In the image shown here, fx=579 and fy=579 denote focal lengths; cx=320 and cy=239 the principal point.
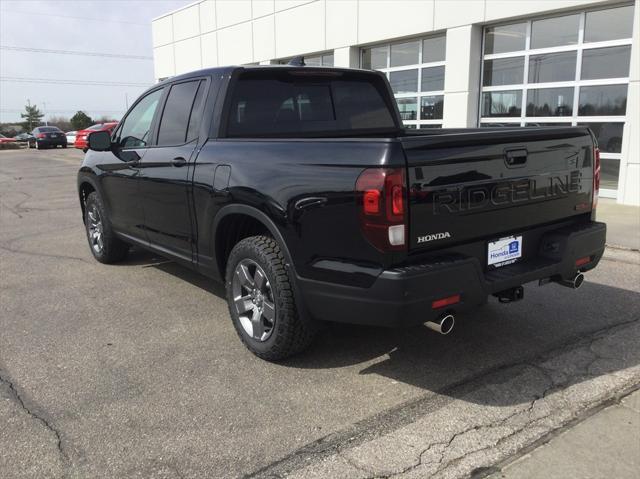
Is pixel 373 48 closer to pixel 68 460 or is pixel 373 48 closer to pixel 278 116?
pixel 278 116

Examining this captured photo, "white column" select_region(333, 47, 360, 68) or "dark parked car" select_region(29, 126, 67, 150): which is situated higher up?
"white column" select_region(333, 47, 360, 68)

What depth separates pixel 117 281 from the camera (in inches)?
228

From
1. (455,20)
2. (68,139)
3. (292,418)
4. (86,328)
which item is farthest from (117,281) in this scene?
(68,139)

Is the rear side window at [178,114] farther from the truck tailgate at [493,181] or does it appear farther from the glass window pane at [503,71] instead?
the glass window pane at [503,71]

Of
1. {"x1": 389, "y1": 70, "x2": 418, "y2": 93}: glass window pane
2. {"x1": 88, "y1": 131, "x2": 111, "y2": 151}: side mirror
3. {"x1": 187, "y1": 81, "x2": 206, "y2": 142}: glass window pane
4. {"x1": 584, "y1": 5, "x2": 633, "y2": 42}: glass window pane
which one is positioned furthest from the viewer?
{"x1": 389, "y1": 70, "x2": 418, "y2": 93}: glass window pane

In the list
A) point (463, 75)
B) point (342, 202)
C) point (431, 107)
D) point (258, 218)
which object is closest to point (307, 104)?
point (258, 218)

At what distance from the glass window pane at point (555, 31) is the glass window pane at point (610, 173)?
2.30 m

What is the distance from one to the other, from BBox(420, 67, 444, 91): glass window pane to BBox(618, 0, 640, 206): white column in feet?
14.9

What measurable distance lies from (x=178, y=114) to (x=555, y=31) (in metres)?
8.98

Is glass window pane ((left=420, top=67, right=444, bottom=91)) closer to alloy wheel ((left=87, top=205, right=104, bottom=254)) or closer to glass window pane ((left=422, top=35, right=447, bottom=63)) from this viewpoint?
glass window pane ((left=422, top=35, right=447, bottom=63))

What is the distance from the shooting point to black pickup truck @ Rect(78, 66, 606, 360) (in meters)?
2.95

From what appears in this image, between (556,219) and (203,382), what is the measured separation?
2.49m

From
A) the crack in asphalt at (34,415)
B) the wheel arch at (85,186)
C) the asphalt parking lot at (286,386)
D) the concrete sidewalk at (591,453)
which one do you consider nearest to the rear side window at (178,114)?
the asphalt parking lot at (286,386)

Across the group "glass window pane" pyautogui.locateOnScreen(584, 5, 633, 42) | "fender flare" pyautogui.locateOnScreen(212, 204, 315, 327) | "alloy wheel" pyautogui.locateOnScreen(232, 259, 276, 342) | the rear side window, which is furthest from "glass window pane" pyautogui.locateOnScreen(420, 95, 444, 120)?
"fender flare" pyautogui.locateOnScreen(212, 204, 315, 327)
